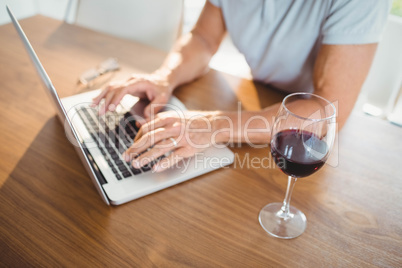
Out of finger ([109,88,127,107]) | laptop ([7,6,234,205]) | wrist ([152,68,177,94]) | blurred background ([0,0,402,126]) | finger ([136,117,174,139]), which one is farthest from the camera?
blurred background ([0,0,402,126])

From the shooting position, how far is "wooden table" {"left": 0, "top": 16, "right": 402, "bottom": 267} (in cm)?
61

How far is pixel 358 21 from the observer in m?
0.85

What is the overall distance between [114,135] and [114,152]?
7 centimetres

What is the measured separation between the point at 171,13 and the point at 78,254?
1.13 metres

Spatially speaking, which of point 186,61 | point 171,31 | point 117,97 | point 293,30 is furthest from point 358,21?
point 171,31

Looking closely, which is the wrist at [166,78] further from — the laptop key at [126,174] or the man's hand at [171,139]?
the laptop key at [126,174]

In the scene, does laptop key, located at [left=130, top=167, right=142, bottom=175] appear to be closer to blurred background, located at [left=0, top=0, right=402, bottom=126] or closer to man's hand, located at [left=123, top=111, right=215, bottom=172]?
man's hand, located at [left=123, top=111, right=215, bottom=172]

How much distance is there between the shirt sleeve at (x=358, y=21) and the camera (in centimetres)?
85

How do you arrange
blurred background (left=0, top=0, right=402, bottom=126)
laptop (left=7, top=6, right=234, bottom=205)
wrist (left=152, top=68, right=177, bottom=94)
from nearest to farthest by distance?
laptop (left=7, top=6, right=234, bottom=205)
wrist (left=152, top=68, right=177, bottom=94)
blurred background (left=0, top=0, right=402, bottom=126)

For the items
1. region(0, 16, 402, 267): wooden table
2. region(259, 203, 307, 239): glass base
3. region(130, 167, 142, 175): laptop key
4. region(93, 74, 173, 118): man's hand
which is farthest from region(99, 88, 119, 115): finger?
region(259, 203, 307, 239): glass base

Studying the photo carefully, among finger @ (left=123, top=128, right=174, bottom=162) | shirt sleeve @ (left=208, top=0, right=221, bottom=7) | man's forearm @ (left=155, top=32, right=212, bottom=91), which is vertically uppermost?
shirt sleeve @ (left=208, top=0, right=221, bottom=7)

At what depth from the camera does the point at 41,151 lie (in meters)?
0.81

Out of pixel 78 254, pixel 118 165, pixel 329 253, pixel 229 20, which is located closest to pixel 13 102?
pixel 118 165

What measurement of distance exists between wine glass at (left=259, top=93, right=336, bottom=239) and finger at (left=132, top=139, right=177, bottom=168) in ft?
0.81
